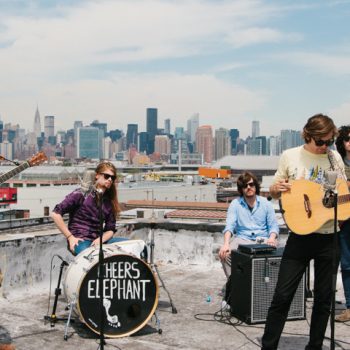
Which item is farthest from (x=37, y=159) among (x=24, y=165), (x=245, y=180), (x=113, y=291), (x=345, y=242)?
(x=345, y=242)

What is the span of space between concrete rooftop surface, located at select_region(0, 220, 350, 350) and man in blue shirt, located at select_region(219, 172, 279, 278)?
0.81 metres

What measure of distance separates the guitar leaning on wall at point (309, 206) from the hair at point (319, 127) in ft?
1.25

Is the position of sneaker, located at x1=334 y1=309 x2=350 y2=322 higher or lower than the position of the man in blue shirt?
lower

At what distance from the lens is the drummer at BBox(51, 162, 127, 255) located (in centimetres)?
582

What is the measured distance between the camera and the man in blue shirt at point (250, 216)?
20.8 feet

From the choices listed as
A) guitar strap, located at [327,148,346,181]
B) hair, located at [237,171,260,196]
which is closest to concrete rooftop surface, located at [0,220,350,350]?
hair, located at [237,171,260,196]

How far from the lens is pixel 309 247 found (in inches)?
164

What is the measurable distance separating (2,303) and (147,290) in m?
2.08

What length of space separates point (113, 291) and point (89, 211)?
1141mm

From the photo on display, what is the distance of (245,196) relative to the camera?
643 centimetres

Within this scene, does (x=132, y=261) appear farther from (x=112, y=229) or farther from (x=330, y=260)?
(x=330, y=260)

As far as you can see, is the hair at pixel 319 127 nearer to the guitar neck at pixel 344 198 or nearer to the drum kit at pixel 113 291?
the guitar neck at pixel 344 198

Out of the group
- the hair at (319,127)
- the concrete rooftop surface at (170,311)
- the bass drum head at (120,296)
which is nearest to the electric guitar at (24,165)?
the bass drum head at (120,296)

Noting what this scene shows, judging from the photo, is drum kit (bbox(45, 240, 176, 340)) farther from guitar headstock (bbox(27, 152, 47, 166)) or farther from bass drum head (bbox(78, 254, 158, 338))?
guitar headstock (bbox(27, 152, 47, 166))
